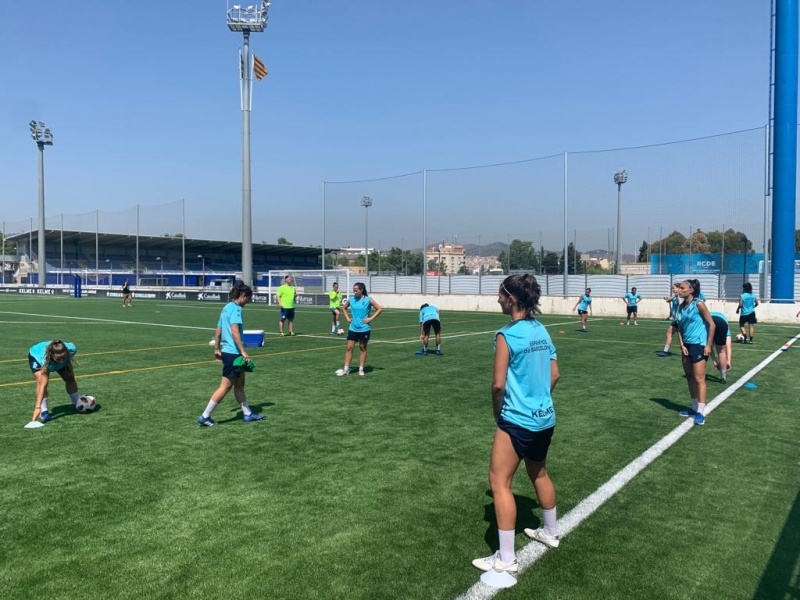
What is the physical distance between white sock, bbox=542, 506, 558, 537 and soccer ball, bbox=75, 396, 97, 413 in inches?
258

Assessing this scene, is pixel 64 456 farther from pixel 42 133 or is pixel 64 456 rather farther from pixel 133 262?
pixel 133 262

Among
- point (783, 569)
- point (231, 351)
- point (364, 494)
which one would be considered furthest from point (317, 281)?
point (783, 569)

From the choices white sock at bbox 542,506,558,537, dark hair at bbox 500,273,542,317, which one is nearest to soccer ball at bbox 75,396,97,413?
white sock at bbox 542,506,558,537

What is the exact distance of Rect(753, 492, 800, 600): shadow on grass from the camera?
12.0 ft

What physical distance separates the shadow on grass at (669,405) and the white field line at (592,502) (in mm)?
369

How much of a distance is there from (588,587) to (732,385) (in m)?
8.65

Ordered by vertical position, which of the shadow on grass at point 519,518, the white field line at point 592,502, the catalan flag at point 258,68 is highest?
the catalan flag at point 258,68

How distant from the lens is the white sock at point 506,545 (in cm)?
381

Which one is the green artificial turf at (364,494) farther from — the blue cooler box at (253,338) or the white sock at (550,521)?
→ the blue cooler box at (253,338)

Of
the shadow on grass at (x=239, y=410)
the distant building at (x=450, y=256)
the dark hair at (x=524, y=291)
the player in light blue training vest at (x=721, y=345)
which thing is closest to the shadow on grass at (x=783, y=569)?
the dark hair at (x=524, y=291)

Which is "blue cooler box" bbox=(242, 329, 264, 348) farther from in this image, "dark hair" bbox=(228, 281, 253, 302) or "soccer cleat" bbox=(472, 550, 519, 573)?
"soccer cleat" bbox=(472, 550, 519, 573)

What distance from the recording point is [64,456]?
6.21m

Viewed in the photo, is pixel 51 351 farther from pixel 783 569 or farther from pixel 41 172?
pixel 41 172

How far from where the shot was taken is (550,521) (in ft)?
13.9
